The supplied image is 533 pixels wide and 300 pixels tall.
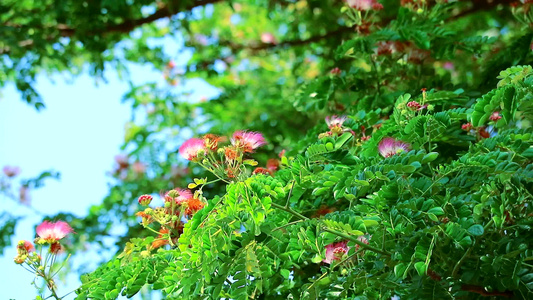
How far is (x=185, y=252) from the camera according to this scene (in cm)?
164

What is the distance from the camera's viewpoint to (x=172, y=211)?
5.80 ft

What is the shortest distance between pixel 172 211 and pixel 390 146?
55 cm

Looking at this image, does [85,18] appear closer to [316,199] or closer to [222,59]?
[222,59]

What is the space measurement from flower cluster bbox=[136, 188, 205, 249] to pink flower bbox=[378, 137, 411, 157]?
45cm

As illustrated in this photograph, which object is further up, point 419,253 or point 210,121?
point 210,121

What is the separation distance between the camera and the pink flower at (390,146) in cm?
174

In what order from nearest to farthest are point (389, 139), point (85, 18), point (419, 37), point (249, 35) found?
1. point (389, 139)
2. point (419, 37)
3. point (85, 18)
4. point (249, 35)

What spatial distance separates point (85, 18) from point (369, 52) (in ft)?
5.77

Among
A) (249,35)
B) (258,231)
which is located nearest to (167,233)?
(258,231)

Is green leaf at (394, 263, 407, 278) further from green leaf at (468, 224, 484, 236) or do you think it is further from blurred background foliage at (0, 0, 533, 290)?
blurred background foliage at (0, 0, 533, 290)

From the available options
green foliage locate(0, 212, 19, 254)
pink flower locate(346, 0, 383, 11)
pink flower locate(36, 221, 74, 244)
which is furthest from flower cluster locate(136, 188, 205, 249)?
green foliage locate(0, 212, 19, 254)

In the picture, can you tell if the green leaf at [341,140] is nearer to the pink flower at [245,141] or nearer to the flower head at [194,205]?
the pink flower at [245,141]

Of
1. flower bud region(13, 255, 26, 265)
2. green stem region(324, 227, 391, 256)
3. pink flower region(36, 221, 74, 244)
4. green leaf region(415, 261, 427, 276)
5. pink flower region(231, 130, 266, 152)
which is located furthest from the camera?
pink flower region(36, 221, 74, 244)

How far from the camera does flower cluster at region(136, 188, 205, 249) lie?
1763mm
